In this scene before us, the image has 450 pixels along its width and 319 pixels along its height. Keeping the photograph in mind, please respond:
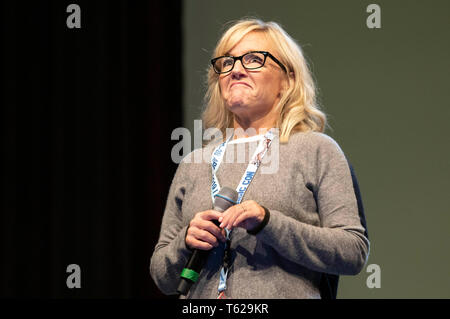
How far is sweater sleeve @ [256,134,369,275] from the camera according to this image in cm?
142

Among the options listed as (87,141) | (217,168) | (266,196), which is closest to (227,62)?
(217,168)

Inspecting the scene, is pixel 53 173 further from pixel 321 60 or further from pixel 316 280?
pixel 316 280

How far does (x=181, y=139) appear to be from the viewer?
11.4 feet

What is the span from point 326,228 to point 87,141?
222cm

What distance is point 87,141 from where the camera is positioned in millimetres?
3365

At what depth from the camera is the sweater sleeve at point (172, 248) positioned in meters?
1.58

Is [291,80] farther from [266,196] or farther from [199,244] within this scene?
[199,244]

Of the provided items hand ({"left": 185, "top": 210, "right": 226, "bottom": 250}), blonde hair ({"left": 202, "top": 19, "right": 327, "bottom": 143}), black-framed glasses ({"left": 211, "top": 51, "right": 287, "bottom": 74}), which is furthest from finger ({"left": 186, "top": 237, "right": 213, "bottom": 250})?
black-framed glasses ({"left": 211, "top": 51, "right": 287, "bottom": 74})

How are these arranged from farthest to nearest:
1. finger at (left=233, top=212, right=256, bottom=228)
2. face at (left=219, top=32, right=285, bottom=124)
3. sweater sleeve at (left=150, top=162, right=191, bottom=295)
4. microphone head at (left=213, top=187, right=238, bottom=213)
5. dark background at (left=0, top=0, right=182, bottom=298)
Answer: dark background at (left=0, top=0, right=182, bottom=298) → face at (left=219, top=32, right=285, bottom=124) → sweater sleeve at (left=150, top=162, right=191, bottom=295) → microphone head at (left=213, top=187, right=238, bottom=213) → finger at (left=233, top=212, right=256, bottom=228)

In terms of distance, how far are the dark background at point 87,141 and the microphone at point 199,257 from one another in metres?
1.97

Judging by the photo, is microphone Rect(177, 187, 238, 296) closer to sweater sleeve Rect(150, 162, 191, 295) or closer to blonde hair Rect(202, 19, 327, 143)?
sweater sleeve Rect(150, 162, 191, 295)

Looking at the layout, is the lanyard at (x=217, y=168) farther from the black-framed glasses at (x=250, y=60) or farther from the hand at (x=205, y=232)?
the black-framed glasses at (x=250, y=60)

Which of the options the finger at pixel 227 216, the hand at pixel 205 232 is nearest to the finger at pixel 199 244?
the hand at pixel 205 232
